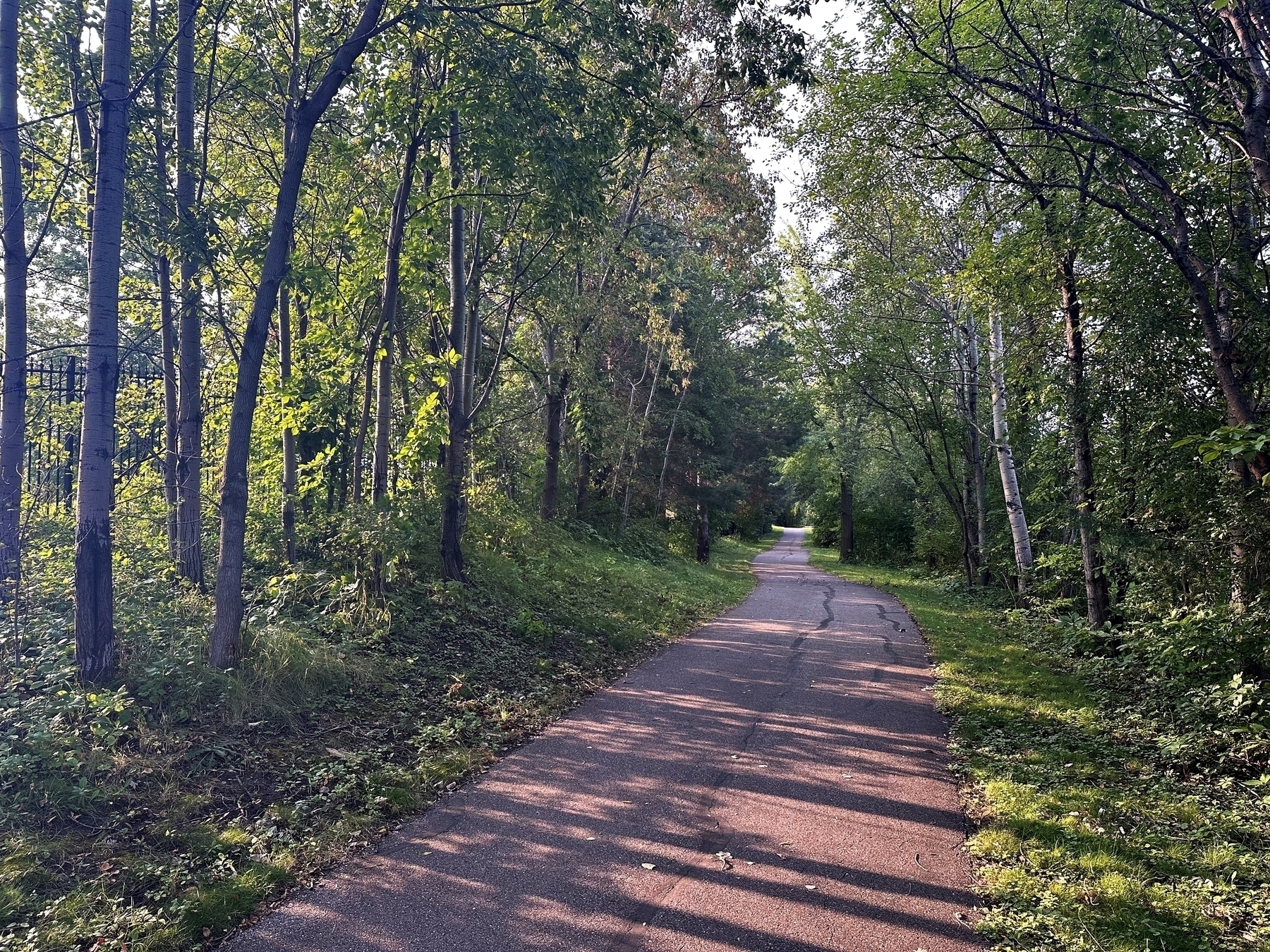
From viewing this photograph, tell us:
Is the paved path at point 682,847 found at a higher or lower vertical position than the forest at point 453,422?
lower

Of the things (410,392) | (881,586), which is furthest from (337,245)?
(881,586)

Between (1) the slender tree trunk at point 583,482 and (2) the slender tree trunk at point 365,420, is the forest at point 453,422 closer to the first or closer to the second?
(2) the slender tree trunk at point 365,420

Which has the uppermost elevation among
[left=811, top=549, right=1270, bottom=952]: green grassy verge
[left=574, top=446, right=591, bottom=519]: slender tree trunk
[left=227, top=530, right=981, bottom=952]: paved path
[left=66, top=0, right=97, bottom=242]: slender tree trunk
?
[left=66, top=0, right=97, bottom=242]: slender tree trunk

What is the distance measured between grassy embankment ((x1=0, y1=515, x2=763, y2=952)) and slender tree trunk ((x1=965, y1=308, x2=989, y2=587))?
10927 mm

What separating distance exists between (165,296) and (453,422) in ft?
12.3

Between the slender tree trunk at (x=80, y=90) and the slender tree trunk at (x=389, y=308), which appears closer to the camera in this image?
the slender tree trunk at (x=80, y=90)

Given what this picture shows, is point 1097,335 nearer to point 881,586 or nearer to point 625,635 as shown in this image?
point 625,635

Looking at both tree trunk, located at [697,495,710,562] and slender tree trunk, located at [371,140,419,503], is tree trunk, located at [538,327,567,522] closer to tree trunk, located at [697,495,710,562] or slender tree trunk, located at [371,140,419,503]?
tree trunk, located at [697,495,710,562]

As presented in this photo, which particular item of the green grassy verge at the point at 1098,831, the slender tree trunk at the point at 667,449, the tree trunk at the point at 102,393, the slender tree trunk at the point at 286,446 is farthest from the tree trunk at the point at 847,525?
the tree trunk at the point at 102,393

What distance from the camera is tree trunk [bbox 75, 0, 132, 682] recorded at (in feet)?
17.6

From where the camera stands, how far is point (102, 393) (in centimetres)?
543

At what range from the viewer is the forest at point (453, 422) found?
4559 mm

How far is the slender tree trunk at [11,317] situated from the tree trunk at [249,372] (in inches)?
55.4

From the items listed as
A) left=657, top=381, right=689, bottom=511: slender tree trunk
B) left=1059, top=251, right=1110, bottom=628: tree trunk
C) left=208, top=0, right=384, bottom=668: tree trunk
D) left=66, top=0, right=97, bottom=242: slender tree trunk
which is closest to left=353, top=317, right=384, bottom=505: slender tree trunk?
left=208, top=0, right=384, bottom=668: tree trunk
